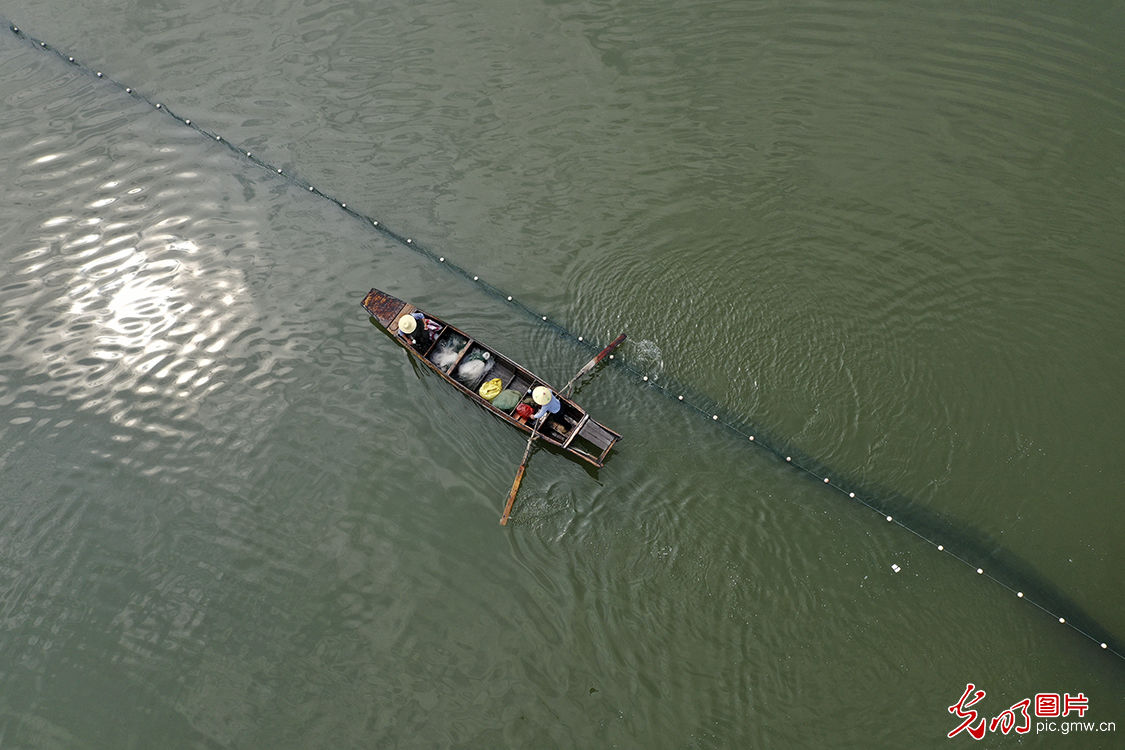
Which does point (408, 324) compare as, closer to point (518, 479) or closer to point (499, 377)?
point (499, 377)

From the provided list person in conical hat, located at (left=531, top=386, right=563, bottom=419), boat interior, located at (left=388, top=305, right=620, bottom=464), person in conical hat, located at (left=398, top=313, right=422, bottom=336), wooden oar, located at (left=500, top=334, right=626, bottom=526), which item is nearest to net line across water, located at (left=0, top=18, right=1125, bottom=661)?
wooden oar, located at (left=500, top=334, right=626, bottom=526)

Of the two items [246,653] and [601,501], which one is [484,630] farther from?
[246,653]

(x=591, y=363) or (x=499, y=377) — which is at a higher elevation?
(x=591, y=363)

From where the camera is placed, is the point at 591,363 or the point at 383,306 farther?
the point at 383,306

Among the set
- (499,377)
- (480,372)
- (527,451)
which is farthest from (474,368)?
(527,451)

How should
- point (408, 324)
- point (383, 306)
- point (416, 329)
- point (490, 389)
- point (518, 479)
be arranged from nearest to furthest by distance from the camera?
1. point (518, 479)
2. point (490, 389)
3. point (408, 324)
4. point (416, 329)
5. point (383, 306)

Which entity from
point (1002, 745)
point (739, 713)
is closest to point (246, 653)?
point (739, 713)
